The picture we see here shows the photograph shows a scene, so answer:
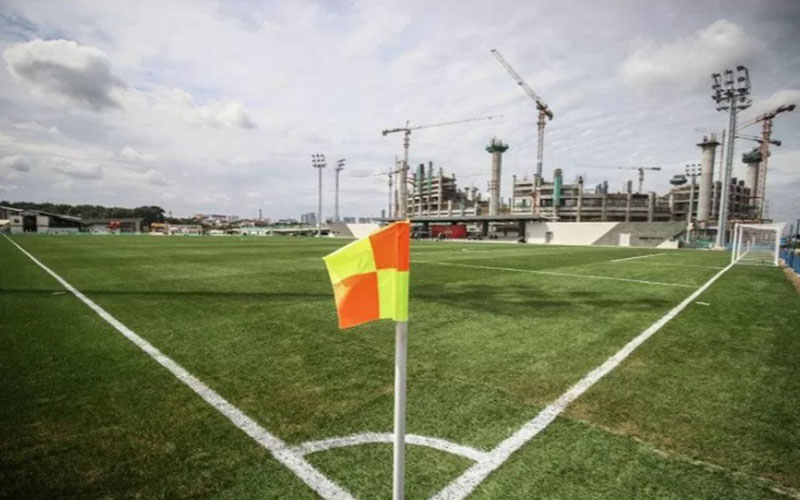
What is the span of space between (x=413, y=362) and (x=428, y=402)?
1.11 meters

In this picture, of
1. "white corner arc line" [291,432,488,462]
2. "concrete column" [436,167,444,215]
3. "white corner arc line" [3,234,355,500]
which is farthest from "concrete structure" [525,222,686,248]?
"concrete column" [436,167,444,215]

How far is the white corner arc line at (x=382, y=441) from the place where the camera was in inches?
117

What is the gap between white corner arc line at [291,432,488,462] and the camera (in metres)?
2.98

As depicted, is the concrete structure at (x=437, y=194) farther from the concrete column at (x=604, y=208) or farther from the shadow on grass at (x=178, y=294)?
the shadow on grass at (x=178, y=294)

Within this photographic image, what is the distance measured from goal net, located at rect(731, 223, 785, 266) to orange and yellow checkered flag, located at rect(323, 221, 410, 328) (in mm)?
24364

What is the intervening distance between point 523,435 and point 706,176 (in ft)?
433

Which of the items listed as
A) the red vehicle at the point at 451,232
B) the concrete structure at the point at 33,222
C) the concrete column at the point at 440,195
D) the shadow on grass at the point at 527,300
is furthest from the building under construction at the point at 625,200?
the concrete structure at the point at 33,222

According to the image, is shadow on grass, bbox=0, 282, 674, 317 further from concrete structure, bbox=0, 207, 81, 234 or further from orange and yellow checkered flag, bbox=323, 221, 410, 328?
concrete structure, bbox=0, 207, 81, 234

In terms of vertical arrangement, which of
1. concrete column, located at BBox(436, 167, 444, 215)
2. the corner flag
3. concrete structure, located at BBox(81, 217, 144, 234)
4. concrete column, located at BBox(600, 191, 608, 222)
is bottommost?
concrete structure, located at BBox(81, 217, 144, 234)

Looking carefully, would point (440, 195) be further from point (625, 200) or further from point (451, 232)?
point (451, 232)

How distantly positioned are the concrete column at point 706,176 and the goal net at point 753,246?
61.4m

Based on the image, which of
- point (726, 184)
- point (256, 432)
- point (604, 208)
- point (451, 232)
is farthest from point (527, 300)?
point (604, 208)

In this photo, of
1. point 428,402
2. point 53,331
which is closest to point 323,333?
point 428,402

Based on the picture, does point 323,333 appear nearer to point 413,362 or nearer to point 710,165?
point 413,362
